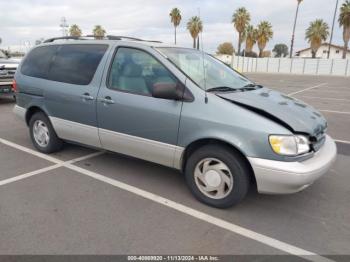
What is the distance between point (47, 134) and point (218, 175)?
9.85 ft

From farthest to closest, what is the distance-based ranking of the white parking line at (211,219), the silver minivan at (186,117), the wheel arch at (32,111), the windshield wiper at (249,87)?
1. the wheel arch at (32,111)
2. the windshield wiper at (249,87)
3. the silver minivan at (186,117)
4. the white parking line at (211,219)

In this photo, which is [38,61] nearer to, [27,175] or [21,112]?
[21,112]

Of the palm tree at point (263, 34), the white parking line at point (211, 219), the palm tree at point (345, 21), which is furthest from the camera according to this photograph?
the palm tree at point (263, 34)

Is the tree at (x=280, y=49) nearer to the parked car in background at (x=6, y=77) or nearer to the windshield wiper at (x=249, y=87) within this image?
the parked car in background at (x=6, y=77)

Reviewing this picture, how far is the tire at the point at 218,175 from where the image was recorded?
3.19 m

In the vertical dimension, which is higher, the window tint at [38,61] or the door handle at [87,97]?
the window tint at [38,61]

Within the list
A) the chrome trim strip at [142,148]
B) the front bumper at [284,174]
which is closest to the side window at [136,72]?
the chrome trim strip at [142,148]

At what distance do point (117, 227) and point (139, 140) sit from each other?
1.12 meters

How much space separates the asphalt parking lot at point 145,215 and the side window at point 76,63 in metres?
1.26

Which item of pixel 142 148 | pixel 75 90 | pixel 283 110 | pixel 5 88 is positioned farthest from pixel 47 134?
pixel 5 88

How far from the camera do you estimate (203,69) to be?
12.9ft

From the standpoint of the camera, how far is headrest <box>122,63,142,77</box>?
3831 millimetres

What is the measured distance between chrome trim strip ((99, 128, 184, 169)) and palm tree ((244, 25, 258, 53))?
58.2m

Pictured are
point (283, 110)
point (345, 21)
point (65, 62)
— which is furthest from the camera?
point (345, 21)
